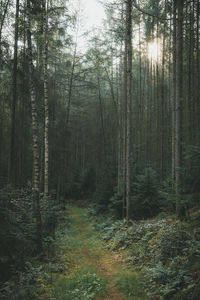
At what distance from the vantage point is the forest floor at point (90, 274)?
13.9 feet

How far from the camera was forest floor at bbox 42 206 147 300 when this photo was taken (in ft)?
13.9

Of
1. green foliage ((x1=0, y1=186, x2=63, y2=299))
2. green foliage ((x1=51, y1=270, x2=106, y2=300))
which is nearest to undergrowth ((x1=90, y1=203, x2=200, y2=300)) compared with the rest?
green foliage ((x1=51, y1=270, x2=106, y2=300))

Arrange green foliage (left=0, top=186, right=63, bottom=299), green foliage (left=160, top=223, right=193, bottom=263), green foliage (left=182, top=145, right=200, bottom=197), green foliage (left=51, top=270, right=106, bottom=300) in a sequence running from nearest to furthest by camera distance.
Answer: green foliage (left=51, top=270, right=106, bottom=300)
green foliage (left=0, top=186, right=63, bottom=299)
green foliage (left=182, top=145, right=200, bottom=197)
green foliage (left=160, top=223, right=193, bottom=263)

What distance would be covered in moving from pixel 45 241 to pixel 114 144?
49.4ft

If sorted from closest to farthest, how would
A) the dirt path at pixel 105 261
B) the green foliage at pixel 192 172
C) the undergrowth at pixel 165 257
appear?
1. the undergrowth at pixel 165 257
2. the dirt path at pixel 105 261
3. the green foliage at pixel 192 172

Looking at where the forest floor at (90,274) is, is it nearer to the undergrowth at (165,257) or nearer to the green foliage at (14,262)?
the undergrowth at (165,257)

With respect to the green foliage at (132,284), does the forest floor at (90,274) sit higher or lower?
lower

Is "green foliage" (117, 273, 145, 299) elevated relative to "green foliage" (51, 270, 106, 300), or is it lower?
elevated

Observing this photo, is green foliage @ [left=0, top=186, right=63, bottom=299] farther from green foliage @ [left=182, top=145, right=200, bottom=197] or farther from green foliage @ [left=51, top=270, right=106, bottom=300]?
green foliage @ [left=182, top=145, right=200, bottom=197]

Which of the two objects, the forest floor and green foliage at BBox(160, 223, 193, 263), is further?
green foliage at BBox(160, 223, 193, 263)

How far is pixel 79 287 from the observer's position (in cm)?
456

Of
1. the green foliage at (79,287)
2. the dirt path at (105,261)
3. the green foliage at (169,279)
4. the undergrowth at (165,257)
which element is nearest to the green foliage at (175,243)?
the undergrowth at (165,257)

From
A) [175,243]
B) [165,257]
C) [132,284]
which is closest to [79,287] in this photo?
[132,284]

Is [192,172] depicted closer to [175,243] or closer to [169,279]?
[175,243]
